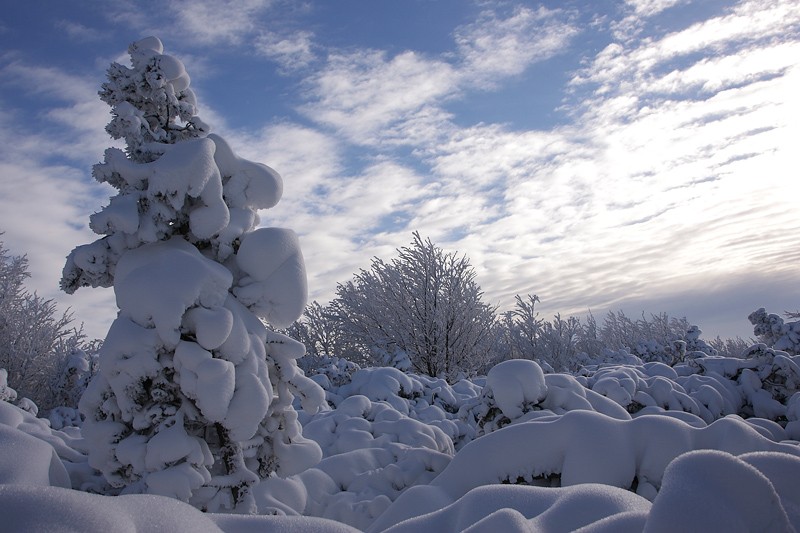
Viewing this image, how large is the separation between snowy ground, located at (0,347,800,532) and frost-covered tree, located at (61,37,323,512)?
23.5 inches

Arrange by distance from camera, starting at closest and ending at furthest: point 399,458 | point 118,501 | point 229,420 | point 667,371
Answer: point 118,501 < point 229,420 < point 399,458 < point 667,371

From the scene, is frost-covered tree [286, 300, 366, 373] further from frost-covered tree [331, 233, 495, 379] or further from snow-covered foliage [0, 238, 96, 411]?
snow-covered foliage [0, 238, 96, 411]

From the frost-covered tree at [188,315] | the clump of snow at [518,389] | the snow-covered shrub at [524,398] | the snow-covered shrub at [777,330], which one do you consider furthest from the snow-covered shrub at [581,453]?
the snow-covered shrub at [777,330]

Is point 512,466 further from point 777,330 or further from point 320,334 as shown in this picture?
point 320,334

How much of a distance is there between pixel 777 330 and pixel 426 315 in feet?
36.5

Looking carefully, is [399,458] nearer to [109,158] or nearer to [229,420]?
[229,420]

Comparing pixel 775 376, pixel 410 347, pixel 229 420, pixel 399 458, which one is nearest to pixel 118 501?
pixel 229 420

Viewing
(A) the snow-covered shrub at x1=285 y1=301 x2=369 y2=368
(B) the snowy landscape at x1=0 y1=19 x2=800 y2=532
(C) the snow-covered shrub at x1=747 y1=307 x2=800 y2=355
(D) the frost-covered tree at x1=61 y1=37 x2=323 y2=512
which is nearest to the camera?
(B) the snowy landscape at x1=0 y1=19 x2=800 y2=532

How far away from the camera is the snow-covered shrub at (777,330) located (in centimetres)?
1334

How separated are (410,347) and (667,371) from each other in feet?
32.9

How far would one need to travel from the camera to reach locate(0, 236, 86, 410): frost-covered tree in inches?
738

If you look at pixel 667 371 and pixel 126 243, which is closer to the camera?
pixel 126 243

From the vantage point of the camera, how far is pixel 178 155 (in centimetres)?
464

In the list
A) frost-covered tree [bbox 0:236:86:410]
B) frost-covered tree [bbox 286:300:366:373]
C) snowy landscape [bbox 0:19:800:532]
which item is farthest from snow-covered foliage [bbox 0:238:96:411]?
snowy landscape [bbox 0:19:800:532]
